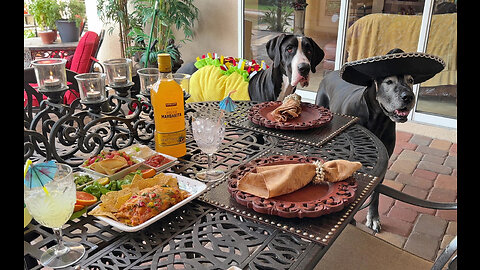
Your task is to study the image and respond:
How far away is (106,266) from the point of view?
0.82 metres

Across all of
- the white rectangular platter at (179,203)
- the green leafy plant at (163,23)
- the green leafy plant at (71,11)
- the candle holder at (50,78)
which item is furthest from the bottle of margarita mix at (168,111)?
the green leafy plant at (71,11)

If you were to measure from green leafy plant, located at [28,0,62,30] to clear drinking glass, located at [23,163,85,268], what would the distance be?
4.29 meters

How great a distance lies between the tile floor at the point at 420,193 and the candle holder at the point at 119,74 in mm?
1671

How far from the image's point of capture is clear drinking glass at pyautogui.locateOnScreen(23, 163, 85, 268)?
2.75 feet

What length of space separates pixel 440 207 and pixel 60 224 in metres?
1.32

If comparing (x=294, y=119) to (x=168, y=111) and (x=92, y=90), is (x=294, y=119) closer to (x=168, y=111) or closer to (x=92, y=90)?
(x=168, y=111)

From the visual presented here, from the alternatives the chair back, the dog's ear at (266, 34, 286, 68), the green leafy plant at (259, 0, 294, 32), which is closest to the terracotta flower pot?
the chair back

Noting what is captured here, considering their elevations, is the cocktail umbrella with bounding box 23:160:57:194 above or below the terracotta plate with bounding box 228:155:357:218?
above

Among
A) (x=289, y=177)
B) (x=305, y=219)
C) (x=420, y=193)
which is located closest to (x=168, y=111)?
(x=289, y=177)

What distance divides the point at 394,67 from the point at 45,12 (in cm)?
427

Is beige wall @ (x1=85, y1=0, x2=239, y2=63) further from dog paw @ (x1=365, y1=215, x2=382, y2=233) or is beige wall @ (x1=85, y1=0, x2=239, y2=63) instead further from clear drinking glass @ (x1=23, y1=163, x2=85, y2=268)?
clear drinking glass @ (x1=23, y1=163, x2=85, y2=268)

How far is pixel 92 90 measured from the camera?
1351mm
